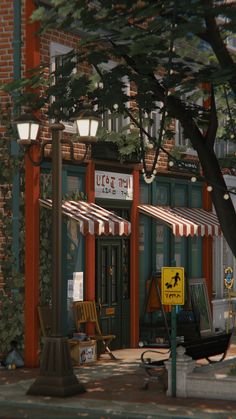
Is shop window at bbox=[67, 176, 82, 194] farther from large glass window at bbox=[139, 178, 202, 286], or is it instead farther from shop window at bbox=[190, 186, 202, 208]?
shop window at bbox=[190, 186, 202, 208]

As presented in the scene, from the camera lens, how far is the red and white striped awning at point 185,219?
21.8 m

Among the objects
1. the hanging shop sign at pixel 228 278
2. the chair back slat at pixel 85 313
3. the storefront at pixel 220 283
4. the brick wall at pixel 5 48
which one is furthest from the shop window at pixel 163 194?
the brick wall at pixel 5 48

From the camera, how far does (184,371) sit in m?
14.5

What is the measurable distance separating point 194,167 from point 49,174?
667 cm

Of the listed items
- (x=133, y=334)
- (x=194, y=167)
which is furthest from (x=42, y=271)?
(x=194, y=167)

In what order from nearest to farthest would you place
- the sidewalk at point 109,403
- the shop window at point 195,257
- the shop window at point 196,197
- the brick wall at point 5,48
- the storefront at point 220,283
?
the sidewalk at point 109,403 → the brick wall at point 5,48 → the shop window at point 195,257 → the shop window at point 196,197 → the storefront at point 220,283

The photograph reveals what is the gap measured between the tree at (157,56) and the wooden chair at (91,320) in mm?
4563

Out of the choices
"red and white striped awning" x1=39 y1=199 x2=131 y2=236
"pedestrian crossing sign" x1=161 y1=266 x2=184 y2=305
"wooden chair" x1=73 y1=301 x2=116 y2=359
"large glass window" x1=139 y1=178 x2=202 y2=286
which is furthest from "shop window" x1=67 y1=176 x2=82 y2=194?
"pedestrian crossing sign" x1=161 y1=266 x2=184 y2=305

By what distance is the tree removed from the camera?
1376cm

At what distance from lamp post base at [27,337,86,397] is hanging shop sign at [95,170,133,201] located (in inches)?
246

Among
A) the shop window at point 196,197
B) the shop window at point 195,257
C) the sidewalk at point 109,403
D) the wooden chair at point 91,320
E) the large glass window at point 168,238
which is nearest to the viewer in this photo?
the sidewalk at point 109,403

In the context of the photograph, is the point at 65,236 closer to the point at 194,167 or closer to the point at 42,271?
the point at 42,271

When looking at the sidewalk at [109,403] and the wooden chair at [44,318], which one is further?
the wooden chair at [44,318]

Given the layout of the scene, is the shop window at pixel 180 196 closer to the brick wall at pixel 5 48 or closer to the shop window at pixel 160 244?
the shop window at pixel 160 244
